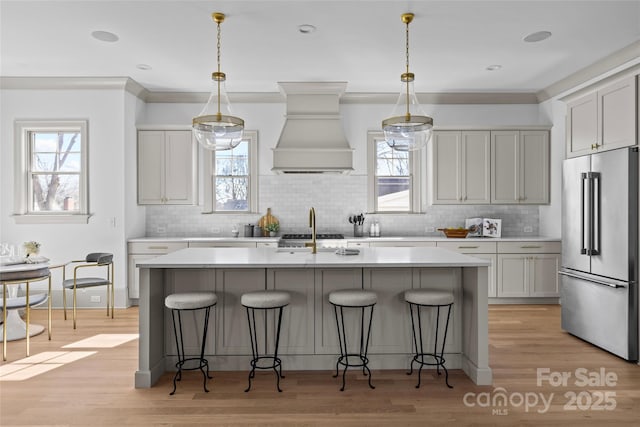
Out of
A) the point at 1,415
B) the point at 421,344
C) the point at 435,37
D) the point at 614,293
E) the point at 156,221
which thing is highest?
the point at 435,37

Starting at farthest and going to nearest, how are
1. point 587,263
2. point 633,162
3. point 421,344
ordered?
point 587,263
point 633,162
point 421,344

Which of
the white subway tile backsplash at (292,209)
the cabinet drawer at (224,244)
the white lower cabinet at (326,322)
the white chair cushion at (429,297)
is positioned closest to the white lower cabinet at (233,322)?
the white lower cabinet at (326,322)

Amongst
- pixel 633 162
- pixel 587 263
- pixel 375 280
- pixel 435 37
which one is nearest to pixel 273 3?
pixel 435 37

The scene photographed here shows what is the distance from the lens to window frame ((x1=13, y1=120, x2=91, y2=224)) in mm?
5699

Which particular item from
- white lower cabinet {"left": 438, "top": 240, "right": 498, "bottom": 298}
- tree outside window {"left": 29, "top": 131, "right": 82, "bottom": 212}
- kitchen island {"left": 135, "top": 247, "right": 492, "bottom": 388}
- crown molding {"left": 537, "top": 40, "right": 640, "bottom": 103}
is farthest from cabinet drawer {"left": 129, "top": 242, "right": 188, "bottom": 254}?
crown molding {"left": 537, "top": 40, "right": 640, "bottom": 103}

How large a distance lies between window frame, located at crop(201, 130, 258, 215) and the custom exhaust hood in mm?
1255

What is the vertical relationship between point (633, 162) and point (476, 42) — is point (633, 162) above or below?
below

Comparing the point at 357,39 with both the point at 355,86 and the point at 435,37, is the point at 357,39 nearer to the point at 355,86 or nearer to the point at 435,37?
the point at 435,37

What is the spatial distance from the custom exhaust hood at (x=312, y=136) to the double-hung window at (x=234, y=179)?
50.8 inches

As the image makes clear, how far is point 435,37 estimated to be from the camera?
4320mm

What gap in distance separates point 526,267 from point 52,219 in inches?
250

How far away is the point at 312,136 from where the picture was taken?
5.23 m

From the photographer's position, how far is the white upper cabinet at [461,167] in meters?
6.26

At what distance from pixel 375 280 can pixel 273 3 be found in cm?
246
